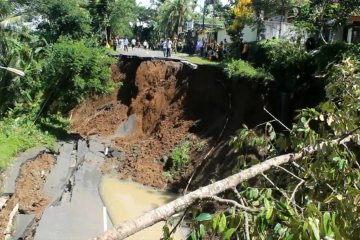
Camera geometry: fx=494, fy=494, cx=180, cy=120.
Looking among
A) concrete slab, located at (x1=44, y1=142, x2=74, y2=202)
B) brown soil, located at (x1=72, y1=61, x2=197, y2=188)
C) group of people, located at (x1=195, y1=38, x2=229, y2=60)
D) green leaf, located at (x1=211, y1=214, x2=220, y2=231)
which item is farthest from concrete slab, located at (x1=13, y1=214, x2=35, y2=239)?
group of people, located at (x1=195, y1=38, x2=229, y2=60)

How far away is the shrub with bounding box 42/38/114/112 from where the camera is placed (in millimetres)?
24750

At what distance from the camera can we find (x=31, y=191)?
57.4ft

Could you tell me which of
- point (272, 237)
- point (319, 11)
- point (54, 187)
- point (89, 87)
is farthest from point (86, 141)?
point (272, 237)

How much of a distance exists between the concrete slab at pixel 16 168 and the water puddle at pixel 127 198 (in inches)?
122

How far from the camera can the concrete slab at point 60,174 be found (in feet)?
60.0

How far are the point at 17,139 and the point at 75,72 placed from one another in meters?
5.13

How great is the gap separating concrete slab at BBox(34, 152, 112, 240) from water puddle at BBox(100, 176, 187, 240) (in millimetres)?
405

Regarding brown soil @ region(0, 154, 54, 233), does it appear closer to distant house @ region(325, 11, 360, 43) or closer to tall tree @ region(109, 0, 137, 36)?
distant house @ region(325, 11, 360, 43)

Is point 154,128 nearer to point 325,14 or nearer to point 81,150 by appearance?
point 81,150

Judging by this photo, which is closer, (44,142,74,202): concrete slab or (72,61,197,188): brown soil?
(44,142,74,202): concrete slab

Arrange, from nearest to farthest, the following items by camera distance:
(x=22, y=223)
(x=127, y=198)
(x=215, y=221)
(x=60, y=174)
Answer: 1. (x=215, y=221)
2. (x=22, y=223)
3. (x=127, y=198)
4. (x=60, y=174)

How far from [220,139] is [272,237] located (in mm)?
19024

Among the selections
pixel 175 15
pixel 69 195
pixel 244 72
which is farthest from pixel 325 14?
pixel 175 15

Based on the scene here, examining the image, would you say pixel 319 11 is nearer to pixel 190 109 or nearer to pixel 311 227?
pixel 190 109
